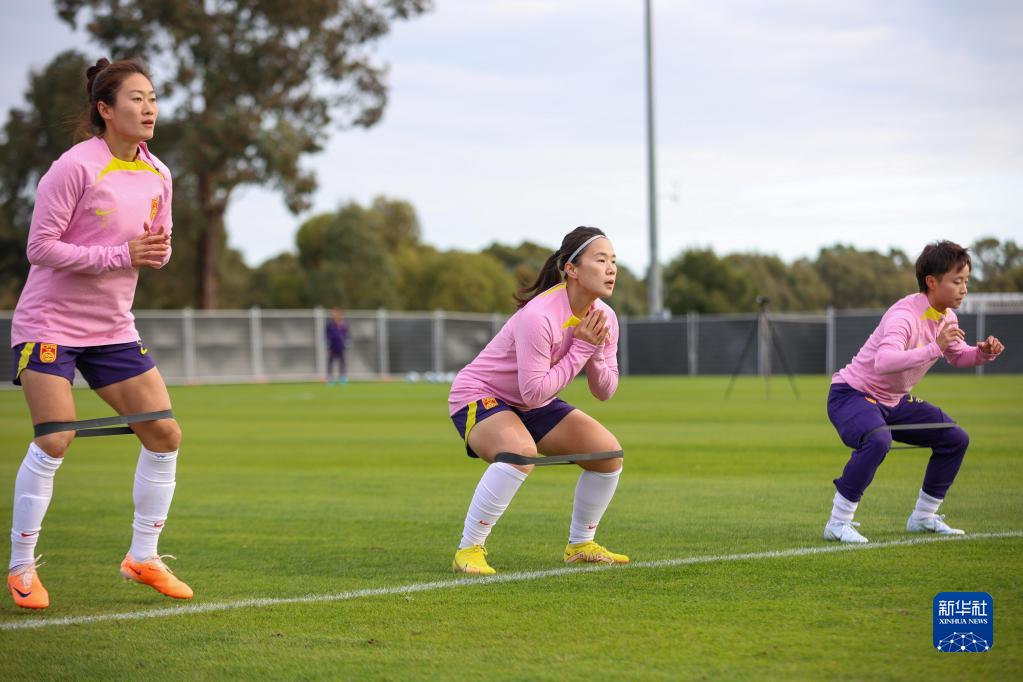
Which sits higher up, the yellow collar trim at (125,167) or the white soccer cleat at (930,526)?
the yellow collar trim at (125,167)

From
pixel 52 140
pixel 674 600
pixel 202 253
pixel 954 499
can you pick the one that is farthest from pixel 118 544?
pixel 52 140

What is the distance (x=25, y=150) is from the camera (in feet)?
164

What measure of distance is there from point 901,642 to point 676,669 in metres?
0.91

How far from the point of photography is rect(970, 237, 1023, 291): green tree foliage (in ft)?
33.2

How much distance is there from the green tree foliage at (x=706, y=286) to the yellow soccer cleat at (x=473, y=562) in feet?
201

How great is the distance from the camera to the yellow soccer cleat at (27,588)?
17.9 feet

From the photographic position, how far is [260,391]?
33.8 metres

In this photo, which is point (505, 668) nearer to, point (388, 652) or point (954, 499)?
point (388, 652)

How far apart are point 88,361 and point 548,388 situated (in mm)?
2218

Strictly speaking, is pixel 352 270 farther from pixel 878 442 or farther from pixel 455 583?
pixel 455 583

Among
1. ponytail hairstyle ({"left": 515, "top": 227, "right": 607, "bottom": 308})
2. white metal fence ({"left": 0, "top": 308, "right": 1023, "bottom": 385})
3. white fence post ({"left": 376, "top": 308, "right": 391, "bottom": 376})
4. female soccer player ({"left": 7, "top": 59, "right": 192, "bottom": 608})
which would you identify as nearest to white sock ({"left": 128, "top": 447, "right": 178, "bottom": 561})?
female soccer player ({"left": 7, "top": 59, "right": 192, "bottom": 608})

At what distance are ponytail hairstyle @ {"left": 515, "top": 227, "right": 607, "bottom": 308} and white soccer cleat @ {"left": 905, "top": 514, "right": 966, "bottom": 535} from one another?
2.66 meters

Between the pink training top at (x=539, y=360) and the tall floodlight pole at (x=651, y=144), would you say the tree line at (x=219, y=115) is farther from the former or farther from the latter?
the pink training top at (x=539, y=360)

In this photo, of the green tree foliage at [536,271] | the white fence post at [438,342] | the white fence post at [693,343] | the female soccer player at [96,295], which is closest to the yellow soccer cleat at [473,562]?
the female soccer player at [96,295]
